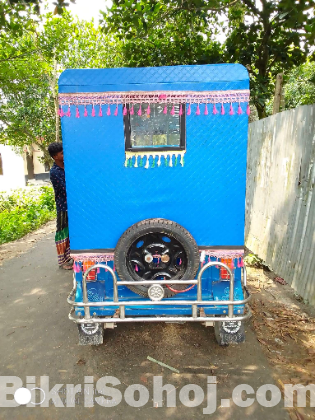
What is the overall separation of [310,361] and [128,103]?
2.98 m

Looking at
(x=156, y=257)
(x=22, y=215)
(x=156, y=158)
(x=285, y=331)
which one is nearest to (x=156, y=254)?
(x=156, y=257)

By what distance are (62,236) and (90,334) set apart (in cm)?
231

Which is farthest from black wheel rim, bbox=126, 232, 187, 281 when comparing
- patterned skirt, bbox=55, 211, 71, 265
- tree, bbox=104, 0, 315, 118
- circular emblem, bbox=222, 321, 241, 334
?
tree, bbox=104, 0, 315, 118

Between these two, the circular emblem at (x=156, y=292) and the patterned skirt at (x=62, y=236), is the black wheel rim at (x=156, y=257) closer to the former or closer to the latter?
the circular emblem at (x=156, y=292)

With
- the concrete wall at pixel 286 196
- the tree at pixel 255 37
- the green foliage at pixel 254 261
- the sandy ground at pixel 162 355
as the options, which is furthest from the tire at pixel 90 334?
the tree at pixel 255 37

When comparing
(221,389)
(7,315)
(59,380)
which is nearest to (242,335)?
(221,389)

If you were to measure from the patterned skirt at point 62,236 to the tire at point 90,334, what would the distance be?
2.24m

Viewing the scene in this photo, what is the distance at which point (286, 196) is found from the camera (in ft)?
13.7

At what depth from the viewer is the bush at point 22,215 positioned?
8.05m

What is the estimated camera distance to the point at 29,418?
7.89 feet

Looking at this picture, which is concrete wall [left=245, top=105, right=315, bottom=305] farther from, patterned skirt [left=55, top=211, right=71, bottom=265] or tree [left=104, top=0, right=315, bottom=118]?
patterned skirt [left=55, top=211, right=71, bottom=265]

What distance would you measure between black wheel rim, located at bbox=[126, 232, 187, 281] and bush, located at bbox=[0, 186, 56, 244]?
20.0 feet

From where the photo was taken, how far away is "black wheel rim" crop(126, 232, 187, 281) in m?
2.70

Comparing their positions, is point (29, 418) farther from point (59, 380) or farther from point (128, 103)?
point (128, 103)
